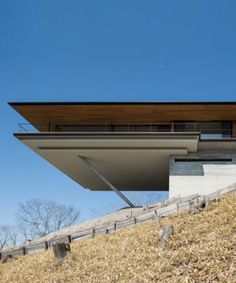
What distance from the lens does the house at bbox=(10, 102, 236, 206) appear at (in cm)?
2377

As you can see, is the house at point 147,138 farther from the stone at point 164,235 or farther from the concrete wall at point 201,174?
the stone at point 164,235

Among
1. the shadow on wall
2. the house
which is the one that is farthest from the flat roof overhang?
the shadow on wall

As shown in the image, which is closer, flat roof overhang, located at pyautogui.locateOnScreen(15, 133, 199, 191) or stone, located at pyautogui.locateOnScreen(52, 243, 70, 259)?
stone, located at pyautogui.locateOnScreen(52, 243, 70, 259)

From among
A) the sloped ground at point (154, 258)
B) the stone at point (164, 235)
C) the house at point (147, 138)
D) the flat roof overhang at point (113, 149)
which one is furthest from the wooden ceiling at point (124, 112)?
the stone at point (164, 235)

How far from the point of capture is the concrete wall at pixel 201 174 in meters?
24.2

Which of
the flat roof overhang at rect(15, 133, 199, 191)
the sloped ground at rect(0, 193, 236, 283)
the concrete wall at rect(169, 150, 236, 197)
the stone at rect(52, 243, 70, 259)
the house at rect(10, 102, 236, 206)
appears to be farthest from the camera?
the concrete wall at rect(169, 150, 236, 197)

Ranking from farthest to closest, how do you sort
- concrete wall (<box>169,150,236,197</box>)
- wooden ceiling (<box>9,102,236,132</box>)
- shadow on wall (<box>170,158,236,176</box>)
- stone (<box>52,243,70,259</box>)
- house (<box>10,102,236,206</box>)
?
shadow on wall (<box>170,158,236,176</box>), wooden ceiling (<box>9,102,236,132</box>), concrete wall (<box>169,150,236,197</box>), house (<box>10,102,236,206</box>), stone (<box>52,243,70,259</box>)

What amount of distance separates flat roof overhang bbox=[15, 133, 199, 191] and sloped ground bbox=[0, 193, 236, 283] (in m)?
11.9

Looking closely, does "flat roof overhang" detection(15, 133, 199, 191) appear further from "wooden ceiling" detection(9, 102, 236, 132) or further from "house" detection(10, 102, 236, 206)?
"wooden ceiling" detection(9, 102, 236, 132)

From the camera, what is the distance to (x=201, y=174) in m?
24.5

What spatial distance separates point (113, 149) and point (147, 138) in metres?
2.26

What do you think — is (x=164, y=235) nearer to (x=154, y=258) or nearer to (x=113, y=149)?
(x=154, y=258)

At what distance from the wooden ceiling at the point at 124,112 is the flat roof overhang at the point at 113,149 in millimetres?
1903

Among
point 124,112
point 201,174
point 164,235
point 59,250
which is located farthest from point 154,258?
point 124,112
